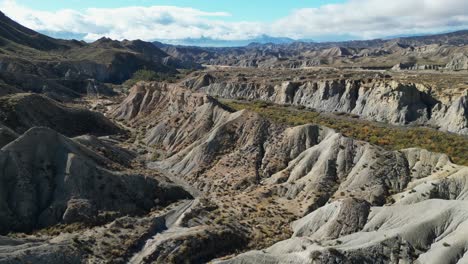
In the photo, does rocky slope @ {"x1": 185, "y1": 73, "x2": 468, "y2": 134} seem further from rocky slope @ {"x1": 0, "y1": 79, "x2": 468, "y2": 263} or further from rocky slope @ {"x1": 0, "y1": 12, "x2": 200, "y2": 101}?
rocky slope @ {"x1": 0, "y1": 12, "x2": 200, "y2": 101}

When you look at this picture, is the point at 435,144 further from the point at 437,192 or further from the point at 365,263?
the point at 365,263

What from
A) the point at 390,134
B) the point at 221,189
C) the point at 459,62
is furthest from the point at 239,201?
the point at 459,62

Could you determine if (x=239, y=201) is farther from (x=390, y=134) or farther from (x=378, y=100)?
(x=378, y=100)

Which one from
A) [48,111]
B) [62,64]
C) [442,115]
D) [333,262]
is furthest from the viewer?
[62,64]

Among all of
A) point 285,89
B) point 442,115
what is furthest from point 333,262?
point 285,89

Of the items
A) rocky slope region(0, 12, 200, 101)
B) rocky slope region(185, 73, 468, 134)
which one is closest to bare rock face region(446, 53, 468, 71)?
rocky slope region(185, 73, 468, 134)
